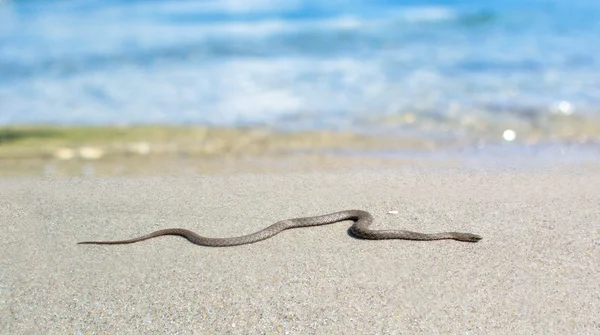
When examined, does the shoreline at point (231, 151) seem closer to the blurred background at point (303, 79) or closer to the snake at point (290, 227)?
the blurred background at point (303, 79)

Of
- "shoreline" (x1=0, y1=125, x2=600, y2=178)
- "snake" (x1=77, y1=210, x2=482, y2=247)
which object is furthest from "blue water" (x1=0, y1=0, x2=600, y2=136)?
"snake" (x1=77, y1=210, x2=482, y2=247)

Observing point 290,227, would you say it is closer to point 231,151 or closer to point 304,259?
point 304,259

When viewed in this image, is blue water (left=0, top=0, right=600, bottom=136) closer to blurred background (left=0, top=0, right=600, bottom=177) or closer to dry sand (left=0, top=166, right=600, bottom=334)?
blurred background (left=0, top=0, right=600, bottom=177)

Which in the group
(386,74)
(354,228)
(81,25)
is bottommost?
(81,25)

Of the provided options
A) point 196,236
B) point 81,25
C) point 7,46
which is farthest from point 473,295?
point 81,25

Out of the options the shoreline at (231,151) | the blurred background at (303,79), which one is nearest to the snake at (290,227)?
the shoreline at (231,151)

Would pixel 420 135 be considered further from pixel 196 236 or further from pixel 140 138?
Result: pixel 196 236
